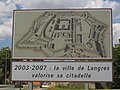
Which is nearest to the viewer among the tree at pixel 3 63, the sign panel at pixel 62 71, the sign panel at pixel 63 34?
the sign panel at pixel 62 71

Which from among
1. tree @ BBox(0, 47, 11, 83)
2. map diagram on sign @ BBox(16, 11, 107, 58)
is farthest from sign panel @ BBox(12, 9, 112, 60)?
tree @ BBox(0, 47, 11, 83)

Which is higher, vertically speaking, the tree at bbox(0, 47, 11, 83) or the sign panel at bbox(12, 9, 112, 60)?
the sign panel at bbox(12, 9, 112, 60)

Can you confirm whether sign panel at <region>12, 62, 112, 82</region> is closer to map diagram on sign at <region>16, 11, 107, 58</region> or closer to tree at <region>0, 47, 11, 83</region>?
map diagram on sign at <region>16, 11, 107, 58</region>

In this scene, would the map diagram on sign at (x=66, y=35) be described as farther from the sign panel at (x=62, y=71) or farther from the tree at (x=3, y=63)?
the tree at (x=3, y=63)

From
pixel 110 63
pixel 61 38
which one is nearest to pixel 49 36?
pixel 61 38

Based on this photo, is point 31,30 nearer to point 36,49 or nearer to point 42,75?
point 36,49

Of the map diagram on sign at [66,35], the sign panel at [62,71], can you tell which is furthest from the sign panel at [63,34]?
the sign panel at [62,71]
